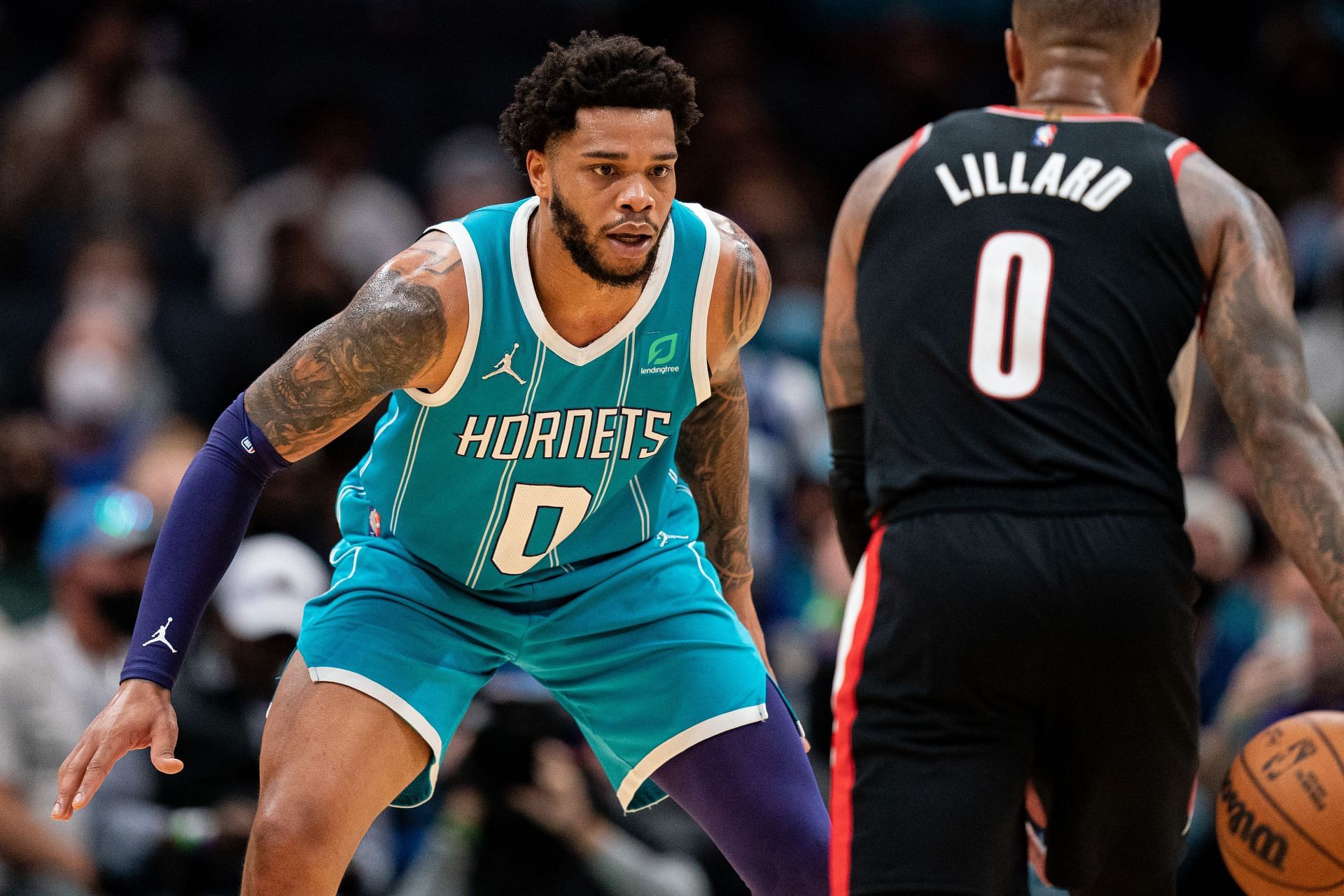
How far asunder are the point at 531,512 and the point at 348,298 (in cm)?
516

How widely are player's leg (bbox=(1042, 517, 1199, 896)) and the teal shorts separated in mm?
938

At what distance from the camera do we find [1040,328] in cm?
335

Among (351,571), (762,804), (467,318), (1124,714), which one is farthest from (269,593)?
(1124,714)

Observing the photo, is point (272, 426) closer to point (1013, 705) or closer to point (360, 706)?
point (360, 706)

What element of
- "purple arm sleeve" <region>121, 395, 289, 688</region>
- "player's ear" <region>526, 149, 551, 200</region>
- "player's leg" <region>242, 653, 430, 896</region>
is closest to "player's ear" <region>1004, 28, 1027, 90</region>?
"player's ear" <region>526, 149, 551, 200</region>

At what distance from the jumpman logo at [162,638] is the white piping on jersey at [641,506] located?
3.66 feet

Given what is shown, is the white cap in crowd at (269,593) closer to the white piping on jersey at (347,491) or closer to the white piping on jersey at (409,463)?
the white piping on jersey at (347,491)

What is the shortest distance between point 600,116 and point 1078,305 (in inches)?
45.9

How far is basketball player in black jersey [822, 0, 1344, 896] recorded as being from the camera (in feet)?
10.6

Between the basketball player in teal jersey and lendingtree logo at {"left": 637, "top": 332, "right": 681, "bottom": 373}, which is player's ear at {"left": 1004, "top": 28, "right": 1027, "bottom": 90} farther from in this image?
lendingtree logo at {"left": 637, "top": 332, "right": 681, "bottom": 373}

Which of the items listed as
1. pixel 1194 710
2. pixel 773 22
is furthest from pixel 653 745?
pixel 773 22

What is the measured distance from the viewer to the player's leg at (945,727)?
3.20m

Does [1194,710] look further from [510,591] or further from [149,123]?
[149,123]

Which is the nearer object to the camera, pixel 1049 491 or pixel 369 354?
pixel 1049 491
